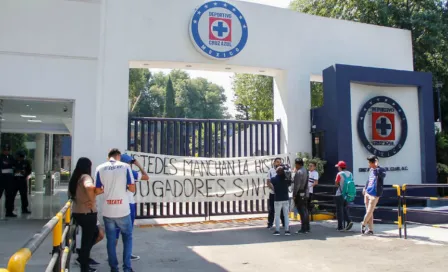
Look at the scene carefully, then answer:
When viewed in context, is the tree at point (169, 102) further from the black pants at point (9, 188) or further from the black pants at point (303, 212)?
the black pants at point (303, 212)

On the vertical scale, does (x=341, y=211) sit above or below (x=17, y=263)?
below

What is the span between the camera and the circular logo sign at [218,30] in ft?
35.6

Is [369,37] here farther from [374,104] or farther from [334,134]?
[334,134]

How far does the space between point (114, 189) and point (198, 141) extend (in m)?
5.78

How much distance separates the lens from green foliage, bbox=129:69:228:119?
54750 mm

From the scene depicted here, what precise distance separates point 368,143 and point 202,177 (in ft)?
16.3

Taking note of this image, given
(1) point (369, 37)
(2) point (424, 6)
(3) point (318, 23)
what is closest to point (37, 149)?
(3) point (318, 23)

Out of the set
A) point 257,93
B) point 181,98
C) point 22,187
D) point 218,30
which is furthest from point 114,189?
point 181,98

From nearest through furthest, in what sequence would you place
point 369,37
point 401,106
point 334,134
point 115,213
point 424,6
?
point 115,213, point 334,134, point 401,106, point 369,37, point 424,6

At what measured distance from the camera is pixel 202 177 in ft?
34.5

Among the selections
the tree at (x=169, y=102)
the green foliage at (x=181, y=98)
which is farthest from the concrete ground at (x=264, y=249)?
the tree at (x=169, y=102)

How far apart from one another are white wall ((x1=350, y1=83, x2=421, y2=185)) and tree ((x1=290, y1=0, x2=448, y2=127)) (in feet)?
21.9

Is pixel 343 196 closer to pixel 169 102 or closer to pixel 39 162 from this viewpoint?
pixel 39 162

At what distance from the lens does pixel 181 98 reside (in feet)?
184
